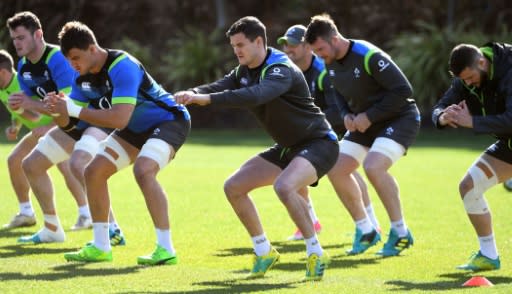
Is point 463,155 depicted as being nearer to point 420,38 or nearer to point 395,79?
point 420,38

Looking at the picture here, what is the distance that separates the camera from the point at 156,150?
9633 mm

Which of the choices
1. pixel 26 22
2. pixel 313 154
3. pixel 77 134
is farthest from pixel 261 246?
pixel 26 22

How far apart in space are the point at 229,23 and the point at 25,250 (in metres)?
22.1

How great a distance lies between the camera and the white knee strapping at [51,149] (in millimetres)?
11219

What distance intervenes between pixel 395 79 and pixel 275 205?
Answer: 15.5 ft

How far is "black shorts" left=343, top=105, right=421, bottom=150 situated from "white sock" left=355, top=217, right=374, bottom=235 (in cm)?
80

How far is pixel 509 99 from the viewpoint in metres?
8.55

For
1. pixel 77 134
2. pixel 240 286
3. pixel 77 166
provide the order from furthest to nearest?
pixel 77 134, pixel 77 166, pixel 240 286

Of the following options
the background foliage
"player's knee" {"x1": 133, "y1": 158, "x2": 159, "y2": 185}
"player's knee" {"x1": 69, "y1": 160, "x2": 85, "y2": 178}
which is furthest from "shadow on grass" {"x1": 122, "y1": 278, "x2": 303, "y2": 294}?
the background foliage

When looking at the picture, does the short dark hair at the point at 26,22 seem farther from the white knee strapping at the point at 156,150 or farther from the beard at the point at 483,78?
the beard at the point at 483,78

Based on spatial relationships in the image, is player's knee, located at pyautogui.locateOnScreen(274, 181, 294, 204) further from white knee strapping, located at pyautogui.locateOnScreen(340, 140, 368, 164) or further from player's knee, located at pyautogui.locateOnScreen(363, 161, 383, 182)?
white knee strapping, located at pyautogui.locateOnScreen(340, 140, 368, 164)

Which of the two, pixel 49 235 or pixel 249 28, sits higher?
pixel 249 28

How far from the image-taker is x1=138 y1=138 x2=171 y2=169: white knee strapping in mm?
9617

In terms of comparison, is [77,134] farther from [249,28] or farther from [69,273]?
[249,28]
